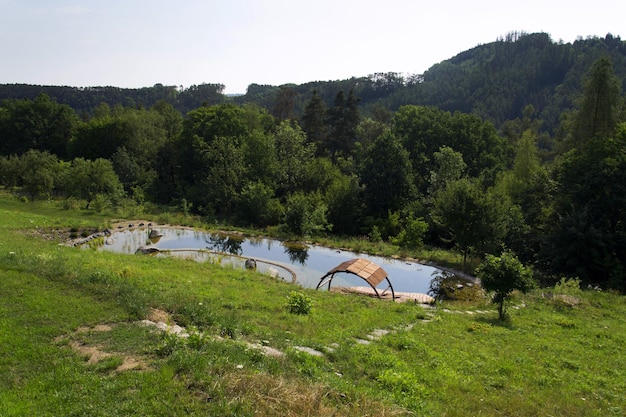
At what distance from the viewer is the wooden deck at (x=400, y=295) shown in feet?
56.1

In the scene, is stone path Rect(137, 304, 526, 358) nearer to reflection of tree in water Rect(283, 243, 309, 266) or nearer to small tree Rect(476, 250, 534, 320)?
small tree Rect(476, 250, 534, 320)

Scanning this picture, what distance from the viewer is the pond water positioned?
20.6 meters

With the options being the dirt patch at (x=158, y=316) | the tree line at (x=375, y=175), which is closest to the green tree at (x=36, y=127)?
the tree line at (x=375, y=175)

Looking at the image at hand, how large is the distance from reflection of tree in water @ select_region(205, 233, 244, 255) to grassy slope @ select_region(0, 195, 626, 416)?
8.89m

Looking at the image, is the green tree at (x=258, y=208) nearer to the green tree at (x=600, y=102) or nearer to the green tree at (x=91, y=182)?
the green tree at (x=91, y=182)

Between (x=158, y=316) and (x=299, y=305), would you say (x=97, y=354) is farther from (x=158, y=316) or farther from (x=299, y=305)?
(x=299, y=305)

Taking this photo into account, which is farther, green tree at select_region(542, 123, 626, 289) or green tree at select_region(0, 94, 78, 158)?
green tree at select_region(0, 94, 78, 158)

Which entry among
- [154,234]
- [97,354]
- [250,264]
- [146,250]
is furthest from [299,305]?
[154,234]

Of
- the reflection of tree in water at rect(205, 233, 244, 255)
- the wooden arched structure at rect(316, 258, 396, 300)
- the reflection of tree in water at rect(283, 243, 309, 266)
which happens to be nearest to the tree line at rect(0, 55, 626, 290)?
the reflection of tree in water at rect(283, 243, 309, 266)

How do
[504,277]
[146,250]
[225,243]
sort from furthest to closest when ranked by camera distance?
[225,243], [146,250], [504,277]

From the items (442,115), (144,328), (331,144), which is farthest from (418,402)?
(331,144)

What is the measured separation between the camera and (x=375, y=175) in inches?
1359

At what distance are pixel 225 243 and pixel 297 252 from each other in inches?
195

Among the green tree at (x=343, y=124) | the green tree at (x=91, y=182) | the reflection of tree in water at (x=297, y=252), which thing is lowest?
the reflection of tree in water at (x=297, y=252)
